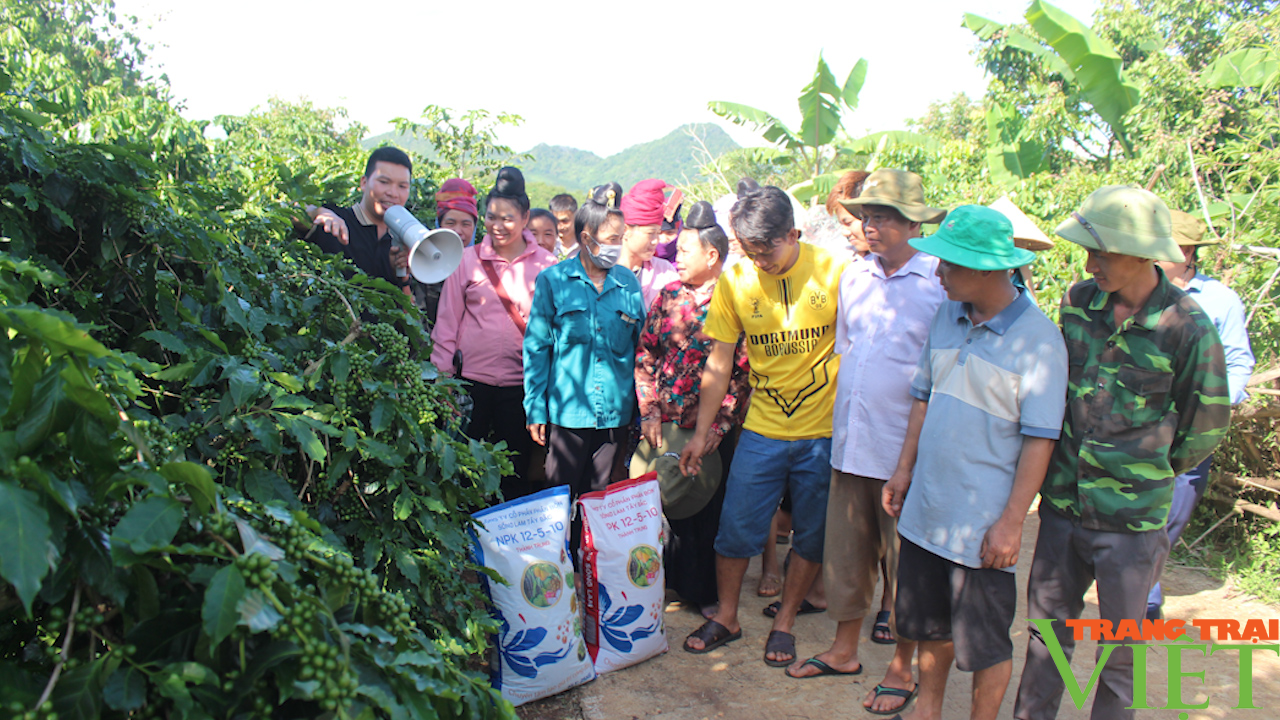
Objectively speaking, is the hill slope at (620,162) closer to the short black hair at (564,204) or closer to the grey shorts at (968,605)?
the short black hair at (564,204)

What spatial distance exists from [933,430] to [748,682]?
4.56ft

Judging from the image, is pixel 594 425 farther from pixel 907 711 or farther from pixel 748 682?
pixel 907 711

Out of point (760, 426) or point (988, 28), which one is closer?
point (760, 426)

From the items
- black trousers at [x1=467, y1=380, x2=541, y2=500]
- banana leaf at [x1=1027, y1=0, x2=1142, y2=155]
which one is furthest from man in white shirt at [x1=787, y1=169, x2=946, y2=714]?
banana leaf at [x1=1027, y1=0, x2=1142, y2=155]

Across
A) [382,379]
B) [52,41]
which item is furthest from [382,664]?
[52,41]

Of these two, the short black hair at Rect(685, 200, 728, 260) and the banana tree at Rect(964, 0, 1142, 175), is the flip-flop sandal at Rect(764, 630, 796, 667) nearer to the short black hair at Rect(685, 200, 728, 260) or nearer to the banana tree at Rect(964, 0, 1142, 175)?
the short black hair at Rect(685, 200, 728, 260)

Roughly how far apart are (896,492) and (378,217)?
2688 mm

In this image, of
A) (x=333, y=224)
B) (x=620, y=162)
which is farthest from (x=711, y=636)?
(x=620, y=162)

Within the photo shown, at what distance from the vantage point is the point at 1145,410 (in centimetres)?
249

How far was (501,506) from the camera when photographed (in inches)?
118

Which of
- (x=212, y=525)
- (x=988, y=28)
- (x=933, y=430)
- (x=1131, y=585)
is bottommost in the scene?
(x=1131, y=585)

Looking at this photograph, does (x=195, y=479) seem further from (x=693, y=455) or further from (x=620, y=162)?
(x=620, y=162)

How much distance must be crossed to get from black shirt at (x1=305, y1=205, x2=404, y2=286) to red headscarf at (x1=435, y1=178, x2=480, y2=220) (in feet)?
1.94

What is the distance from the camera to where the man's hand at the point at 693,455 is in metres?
3.58
